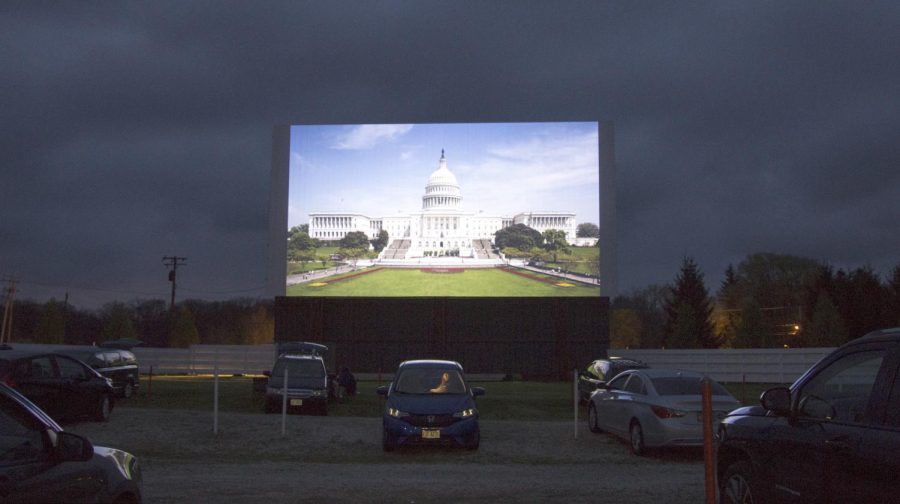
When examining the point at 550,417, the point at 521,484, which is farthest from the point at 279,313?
the point at 521,484

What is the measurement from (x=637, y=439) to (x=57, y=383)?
10.9m

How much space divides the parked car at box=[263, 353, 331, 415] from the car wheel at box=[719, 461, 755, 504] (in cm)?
1414

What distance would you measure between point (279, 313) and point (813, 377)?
116 feet

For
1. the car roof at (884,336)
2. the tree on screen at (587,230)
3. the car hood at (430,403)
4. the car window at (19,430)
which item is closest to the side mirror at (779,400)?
the car roof at (884,336)

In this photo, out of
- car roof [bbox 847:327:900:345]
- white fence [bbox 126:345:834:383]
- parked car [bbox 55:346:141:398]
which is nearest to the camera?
car roof [bbox 847:327:900:345]

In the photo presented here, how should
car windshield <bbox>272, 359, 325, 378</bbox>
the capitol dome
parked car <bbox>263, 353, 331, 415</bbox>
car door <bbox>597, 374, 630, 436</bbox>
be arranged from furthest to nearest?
1. the capitol dome
2. car windshield <bbox>272, 359, 325, 378</bbox>
3. parked car <bbox>263, 353, 331, 415</bbox>
4. car door <bbox>597, 374, 630, 436</bbox>

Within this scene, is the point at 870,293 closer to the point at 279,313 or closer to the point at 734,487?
the point at 279,313

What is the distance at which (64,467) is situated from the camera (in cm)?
453

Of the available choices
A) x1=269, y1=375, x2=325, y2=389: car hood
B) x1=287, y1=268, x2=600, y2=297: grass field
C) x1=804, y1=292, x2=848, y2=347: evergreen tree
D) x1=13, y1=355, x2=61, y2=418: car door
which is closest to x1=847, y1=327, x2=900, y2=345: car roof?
x1=13, y1=355, x2=61, y2=418: car door

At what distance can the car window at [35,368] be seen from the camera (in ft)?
50.2

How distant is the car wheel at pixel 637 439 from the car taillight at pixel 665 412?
0.49 m

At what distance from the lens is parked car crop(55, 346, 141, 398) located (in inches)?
854

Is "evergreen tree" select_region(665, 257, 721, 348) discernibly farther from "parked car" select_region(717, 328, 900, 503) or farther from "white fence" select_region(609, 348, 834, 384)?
"parked car" select_region(717, 328, 900, 503)

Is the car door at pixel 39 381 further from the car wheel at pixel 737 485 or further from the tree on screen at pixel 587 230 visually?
the tree on screen at pixel 587 230
